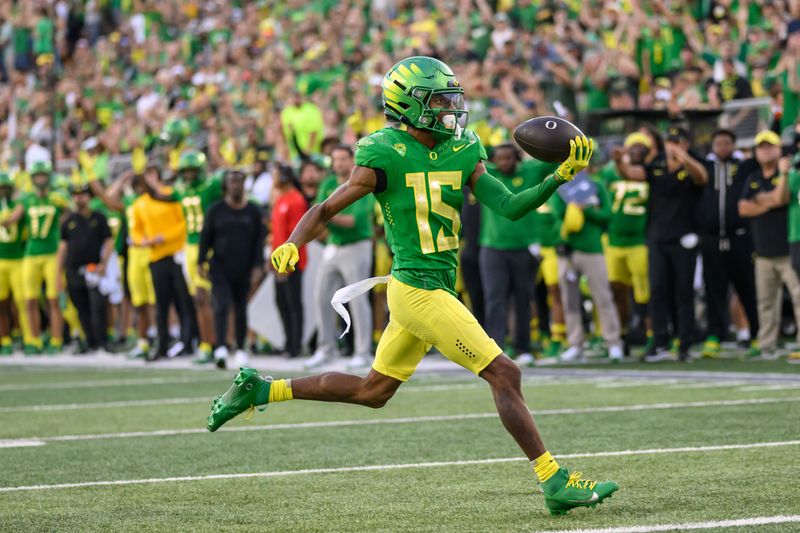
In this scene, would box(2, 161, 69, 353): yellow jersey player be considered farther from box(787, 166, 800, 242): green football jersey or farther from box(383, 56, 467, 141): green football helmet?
box(383, 56, 467, 141): green football helmet

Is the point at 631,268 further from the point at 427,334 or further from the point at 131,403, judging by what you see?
the point at 427,334

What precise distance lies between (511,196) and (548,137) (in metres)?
0.36

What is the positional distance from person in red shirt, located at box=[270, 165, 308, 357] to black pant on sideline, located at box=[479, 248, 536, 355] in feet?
7.63

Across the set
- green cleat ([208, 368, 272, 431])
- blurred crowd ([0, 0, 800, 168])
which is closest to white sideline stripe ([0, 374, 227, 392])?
blurred crowd ([0, 0, 800, 168])

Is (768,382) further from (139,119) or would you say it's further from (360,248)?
(139,119)

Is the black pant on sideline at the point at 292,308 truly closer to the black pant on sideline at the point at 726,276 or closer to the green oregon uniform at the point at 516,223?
the green oregon uniform at the point at 516,223

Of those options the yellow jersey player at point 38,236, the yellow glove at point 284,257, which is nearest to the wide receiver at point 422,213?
the yellow glove at point 284,257

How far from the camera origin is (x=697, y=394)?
10883 millimetres

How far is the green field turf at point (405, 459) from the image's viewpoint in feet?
20.2

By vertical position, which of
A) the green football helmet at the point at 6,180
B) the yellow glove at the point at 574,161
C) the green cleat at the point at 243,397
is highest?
the yellow glove at the point at 574,161

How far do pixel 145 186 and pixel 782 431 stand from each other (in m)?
9.62

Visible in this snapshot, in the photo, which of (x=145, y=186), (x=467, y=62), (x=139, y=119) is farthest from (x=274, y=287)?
(x=139, y=119)

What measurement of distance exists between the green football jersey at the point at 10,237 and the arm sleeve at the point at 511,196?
42.2 feet

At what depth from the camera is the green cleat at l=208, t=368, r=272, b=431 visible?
6.98 m
